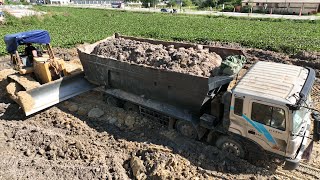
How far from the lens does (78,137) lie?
28.1ft

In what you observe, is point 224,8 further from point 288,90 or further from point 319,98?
point 288,90

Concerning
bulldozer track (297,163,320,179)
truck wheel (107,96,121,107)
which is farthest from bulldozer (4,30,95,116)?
bulldozer track (297,163,320,179)

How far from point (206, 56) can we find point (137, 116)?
3.24 m

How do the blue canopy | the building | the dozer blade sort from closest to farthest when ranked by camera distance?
the dozer blade
the blue canopy
the building

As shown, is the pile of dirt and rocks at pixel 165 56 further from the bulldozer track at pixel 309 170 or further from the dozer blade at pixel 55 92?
the bulldozer track at pixel 309 170

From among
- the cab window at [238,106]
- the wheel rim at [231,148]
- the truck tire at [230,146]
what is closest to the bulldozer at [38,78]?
the truck tire at [230,146]

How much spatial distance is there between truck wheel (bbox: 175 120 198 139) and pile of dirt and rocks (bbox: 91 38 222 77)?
158 cm

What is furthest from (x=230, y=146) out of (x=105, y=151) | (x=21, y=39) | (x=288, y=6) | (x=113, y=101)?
(x=288, y=6)

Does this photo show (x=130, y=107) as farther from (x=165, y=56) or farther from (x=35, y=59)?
(x=35, y=59)

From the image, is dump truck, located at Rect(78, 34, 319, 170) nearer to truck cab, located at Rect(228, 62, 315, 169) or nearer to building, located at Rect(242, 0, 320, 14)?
truck cab, located at Rect(228, 62, 315, 169)

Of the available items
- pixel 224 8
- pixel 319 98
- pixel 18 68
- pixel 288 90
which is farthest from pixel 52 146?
pixel 224 8

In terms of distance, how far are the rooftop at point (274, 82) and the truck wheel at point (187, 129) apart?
220cm

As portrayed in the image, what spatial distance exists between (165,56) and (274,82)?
12.4 ft

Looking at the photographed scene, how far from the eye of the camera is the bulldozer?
31.9 ft
